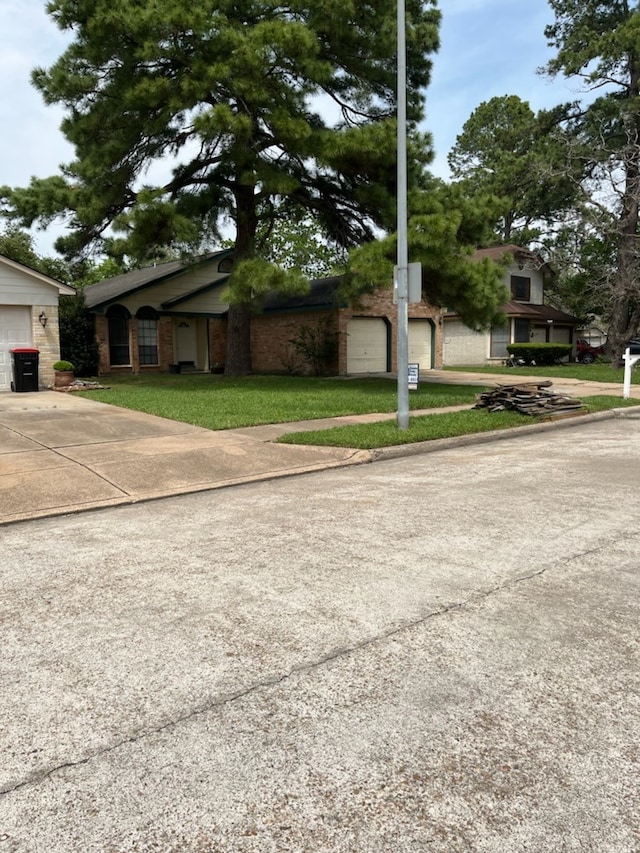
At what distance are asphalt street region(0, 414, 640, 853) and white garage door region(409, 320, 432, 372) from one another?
2119cm

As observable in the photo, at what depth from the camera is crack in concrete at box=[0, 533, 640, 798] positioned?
2408 millimetres

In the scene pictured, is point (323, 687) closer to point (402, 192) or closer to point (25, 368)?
point (402, 192)

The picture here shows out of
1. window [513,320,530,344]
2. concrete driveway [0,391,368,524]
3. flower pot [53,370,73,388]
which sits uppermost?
window [513,320,530,344]

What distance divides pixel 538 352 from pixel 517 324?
3.55 metres

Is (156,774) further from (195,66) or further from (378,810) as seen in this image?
(195,66)

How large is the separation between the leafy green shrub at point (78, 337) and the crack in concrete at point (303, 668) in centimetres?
2209

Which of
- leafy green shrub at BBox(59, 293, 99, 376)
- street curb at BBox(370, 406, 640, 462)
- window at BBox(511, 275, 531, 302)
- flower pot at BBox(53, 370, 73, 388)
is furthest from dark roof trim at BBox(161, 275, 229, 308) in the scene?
window at BBox(511, 275, 531, 302)

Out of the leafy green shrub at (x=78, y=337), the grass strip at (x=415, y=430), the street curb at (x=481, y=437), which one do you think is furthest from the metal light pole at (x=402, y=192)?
the leafy green shrub at (x=78, y=337)

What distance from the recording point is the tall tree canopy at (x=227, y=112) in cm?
1579

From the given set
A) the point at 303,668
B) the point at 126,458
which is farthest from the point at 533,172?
the point at 303,668

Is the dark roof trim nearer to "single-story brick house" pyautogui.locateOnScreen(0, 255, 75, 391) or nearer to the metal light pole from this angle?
"single-story brick house" pyautogui.locateOnScreen(0, 255, 75, 391)

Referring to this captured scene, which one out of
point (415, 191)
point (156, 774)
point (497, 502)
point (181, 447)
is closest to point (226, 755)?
point (156, 774)

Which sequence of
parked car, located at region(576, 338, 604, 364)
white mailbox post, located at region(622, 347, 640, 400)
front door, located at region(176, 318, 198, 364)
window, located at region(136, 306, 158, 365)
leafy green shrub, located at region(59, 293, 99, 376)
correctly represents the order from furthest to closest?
parked car, located at region(576, 338, 604, 364) → front door, located at region(176, 318, 198, 364) → window, located at region(136, 306, 158, 365) → leafy green shrub, located at region(59, 293, 99, 376) → white mailbox post, located at region(622, 347, 640, 400)

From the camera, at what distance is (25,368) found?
1834 centimetres
